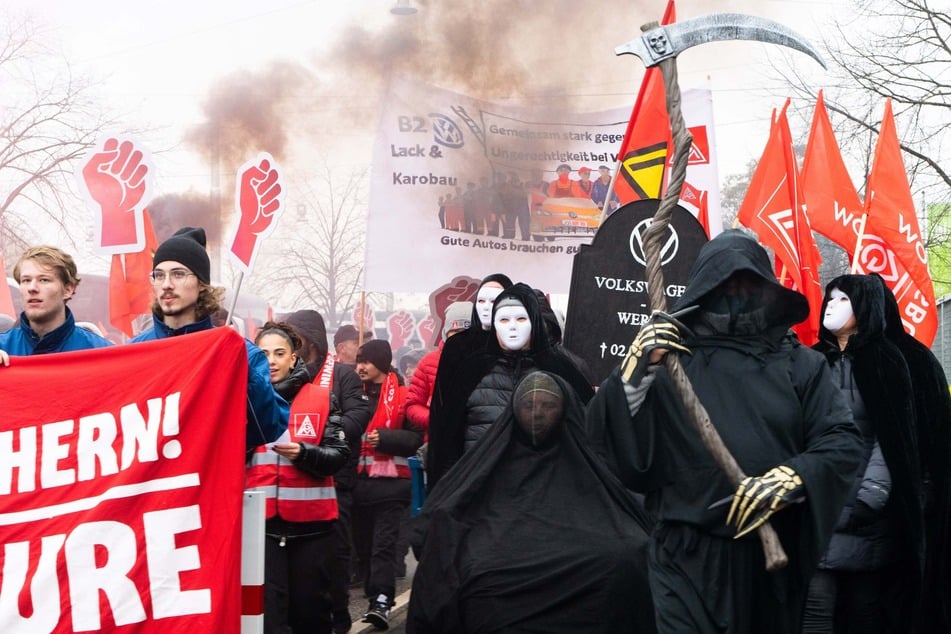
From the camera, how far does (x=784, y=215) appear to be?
9531 millimetres

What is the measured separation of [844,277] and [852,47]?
15.1 m

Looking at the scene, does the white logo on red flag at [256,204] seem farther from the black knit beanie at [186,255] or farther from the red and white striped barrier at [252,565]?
the red and white striped barrier at [252,565]

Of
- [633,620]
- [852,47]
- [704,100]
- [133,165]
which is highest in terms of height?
[852,47]

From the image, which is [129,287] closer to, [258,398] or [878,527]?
[258,398]

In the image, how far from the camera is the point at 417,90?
Result: 43.6 ft

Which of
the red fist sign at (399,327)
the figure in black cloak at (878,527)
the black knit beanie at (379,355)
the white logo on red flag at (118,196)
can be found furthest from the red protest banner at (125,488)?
the red fist sign at (399,327)

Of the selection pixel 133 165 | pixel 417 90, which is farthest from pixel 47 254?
pixel 417 90

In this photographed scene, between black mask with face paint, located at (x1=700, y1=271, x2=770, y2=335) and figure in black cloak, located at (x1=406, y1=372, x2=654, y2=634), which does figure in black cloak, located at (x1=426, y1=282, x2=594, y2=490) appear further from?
black mask with face paint, located at (x1=700, y1=271, x2=770, y2=335)

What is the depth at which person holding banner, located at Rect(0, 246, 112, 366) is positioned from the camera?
207 inches

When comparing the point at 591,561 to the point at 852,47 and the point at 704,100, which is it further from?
the point at 852,47

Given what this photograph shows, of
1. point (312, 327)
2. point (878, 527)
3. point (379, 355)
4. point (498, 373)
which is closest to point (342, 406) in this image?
point (312, 327)

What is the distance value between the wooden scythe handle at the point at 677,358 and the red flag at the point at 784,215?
15.7 ft

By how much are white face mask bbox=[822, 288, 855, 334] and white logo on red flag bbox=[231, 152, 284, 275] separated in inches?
148

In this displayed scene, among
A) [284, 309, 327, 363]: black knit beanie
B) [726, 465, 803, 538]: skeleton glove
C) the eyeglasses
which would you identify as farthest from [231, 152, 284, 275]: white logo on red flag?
[726, 465, 803, 538]: skeleton glove
